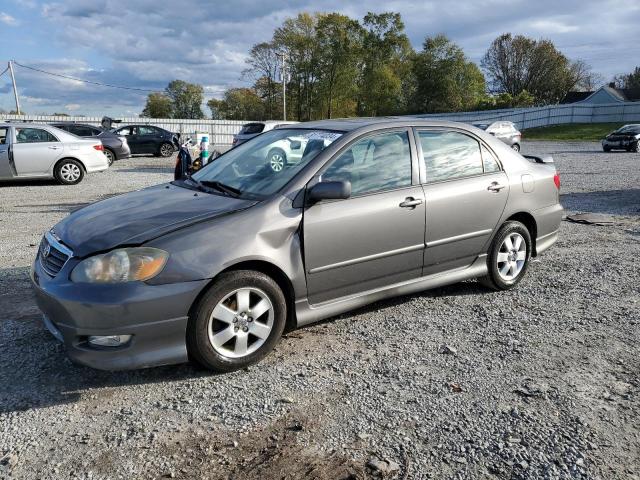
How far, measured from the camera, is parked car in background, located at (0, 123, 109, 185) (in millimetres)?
11859

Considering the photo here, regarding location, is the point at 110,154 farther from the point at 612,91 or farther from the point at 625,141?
the point at 612,91

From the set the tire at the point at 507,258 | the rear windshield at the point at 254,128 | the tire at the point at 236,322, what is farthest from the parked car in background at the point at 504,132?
the tire at the point at 236,322

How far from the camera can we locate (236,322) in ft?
11.0

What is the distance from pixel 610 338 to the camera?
3.95 meters

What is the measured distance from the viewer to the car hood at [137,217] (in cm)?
322

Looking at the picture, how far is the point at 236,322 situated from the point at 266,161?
1.48m

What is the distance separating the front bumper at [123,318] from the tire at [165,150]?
2105cm

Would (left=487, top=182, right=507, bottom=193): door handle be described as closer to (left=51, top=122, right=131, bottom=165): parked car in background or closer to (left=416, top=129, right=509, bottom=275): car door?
(left=416, top=129, right=509, bottom=275): car door

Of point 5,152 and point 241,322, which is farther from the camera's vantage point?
point 5,152

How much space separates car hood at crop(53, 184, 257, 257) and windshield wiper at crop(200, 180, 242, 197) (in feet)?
0.35

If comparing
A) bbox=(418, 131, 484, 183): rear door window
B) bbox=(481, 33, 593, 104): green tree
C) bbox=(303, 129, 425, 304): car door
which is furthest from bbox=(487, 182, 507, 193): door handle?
bbox=(481, 33, 593, 104): green tree

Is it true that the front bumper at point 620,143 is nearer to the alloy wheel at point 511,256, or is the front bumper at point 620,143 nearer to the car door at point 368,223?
the alloy wheel at point 511,256

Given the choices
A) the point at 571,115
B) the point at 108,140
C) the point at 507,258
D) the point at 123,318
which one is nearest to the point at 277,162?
the point at 123,318

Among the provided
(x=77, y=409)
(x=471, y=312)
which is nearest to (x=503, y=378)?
(x=471, y=312)
